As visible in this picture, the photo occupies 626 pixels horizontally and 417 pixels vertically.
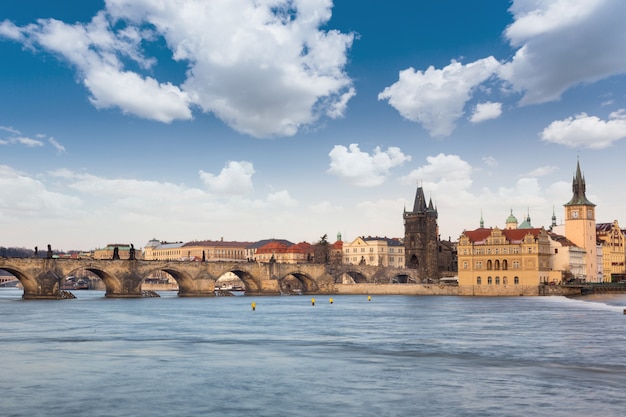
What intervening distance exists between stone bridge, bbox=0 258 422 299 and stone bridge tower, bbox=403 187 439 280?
39.0 feet

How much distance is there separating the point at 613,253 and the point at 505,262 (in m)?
42.1

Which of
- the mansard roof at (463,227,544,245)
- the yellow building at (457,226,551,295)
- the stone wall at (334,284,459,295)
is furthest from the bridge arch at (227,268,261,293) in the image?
the mansard roof at (463,227,544,245)

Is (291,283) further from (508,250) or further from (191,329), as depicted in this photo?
(191,329)

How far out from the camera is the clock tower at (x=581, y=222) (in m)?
113

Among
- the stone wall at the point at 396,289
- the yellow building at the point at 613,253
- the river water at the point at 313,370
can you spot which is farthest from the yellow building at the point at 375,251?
the river water at the point at 313,370

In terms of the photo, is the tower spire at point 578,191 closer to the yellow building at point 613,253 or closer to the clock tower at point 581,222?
the clock tower at point 581,222

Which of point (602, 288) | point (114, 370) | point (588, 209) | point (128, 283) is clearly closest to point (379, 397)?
point (114, 370)

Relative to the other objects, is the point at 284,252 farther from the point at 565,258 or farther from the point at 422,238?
the point at 565,258

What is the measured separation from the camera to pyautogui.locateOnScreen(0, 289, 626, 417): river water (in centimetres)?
1861

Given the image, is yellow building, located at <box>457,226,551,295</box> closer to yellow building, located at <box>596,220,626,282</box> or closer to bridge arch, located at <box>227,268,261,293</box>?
bridge arch, located at <box>227,268,261,293</box>

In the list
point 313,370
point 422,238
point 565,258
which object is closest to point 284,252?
point 422,238

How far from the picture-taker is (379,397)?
64.9 feet

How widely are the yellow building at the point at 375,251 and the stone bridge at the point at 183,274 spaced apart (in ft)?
90.5

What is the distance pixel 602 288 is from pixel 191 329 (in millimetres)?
75145
